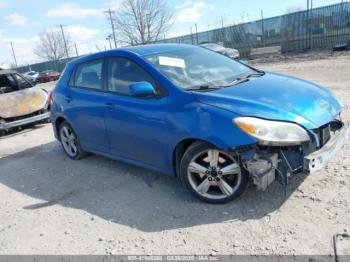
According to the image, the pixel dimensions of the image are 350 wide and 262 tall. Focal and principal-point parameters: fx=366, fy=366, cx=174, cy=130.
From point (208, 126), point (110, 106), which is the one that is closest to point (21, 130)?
point (110, 106)

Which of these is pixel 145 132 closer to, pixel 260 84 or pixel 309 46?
pixel 260 84

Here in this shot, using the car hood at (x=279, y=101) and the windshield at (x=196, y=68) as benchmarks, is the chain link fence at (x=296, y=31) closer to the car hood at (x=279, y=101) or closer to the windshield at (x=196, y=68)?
the windshield at (x=196, y=68)

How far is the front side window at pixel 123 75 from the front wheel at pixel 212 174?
3.41 feet

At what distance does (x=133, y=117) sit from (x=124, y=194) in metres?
0.98

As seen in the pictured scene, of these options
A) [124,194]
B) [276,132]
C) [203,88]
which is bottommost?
[124,194]

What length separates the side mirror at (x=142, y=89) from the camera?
414 cm

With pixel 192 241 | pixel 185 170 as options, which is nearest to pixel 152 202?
pixel 185 170

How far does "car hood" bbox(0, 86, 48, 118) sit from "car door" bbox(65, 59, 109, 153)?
403 cm

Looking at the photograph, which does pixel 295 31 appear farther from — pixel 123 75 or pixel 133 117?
pixel 133 117

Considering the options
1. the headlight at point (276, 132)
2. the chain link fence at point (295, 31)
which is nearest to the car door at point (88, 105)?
the headlight at point (276, 132)

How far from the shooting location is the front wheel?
3.78 m

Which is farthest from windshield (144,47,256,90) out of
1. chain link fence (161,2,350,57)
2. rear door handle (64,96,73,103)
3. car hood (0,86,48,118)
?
chain link fence (161,2,350,57)

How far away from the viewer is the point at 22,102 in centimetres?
945

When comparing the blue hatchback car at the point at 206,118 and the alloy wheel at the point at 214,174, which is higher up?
the blue hatchback car at the point at 206,118
